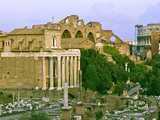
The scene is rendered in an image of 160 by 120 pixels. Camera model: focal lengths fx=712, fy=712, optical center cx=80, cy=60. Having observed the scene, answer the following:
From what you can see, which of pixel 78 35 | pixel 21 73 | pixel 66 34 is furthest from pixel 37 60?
pixel 78 35

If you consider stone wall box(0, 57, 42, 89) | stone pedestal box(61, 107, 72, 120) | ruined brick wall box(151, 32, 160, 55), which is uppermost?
ruined brick wall box(151, 32, 160, 55)

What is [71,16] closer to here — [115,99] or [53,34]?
[53,34]

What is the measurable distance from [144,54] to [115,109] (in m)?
49.0

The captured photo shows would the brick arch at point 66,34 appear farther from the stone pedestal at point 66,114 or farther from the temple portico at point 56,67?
the stone pedestal at point 66,114

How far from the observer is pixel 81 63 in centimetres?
6612

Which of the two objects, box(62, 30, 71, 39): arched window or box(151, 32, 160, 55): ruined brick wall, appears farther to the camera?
box(151, 32, 160, 55): ruined brick wall

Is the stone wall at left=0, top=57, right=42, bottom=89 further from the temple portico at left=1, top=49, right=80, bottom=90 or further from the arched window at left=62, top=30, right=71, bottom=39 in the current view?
the arched window at left=62, top=30, right=71, bottom=39

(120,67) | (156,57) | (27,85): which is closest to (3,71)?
(27,85)

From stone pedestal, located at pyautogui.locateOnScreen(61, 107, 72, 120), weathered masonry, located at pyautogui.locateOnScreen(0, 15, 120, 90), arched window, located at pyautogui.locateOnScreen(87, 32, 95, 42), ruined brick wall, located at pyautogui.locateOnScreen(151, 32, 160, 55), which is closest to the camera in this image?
stone pedestal, located at pyautogui.locateOnScreen(61, 107, 72, 120)

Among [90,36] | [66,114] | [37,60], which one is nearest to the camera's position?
[66,114]

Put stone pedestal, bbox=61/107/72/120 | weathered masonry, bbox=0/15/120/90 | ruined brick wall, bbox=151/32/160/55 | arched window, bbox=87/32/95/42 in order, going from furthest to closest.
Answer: ruined brick wall, bbox=151/32/160/55, arched window, bbox=87/32/95/42, weathered masonry, bbox=0/15/120/90, stone pedestal, bbox=61/107/72/120

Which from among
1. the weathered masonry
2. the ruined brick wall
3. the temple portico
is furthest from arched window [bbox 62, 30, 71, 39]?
the ruined brick wall

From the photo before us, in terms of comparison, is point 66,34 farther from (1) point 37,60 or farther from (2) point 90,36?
(1) point 37,60

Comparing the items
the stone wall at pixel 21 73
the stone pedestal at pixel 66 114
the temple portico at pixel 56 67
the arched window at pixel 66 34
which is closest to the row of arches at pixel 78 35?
the arched window at pixel 66 34
